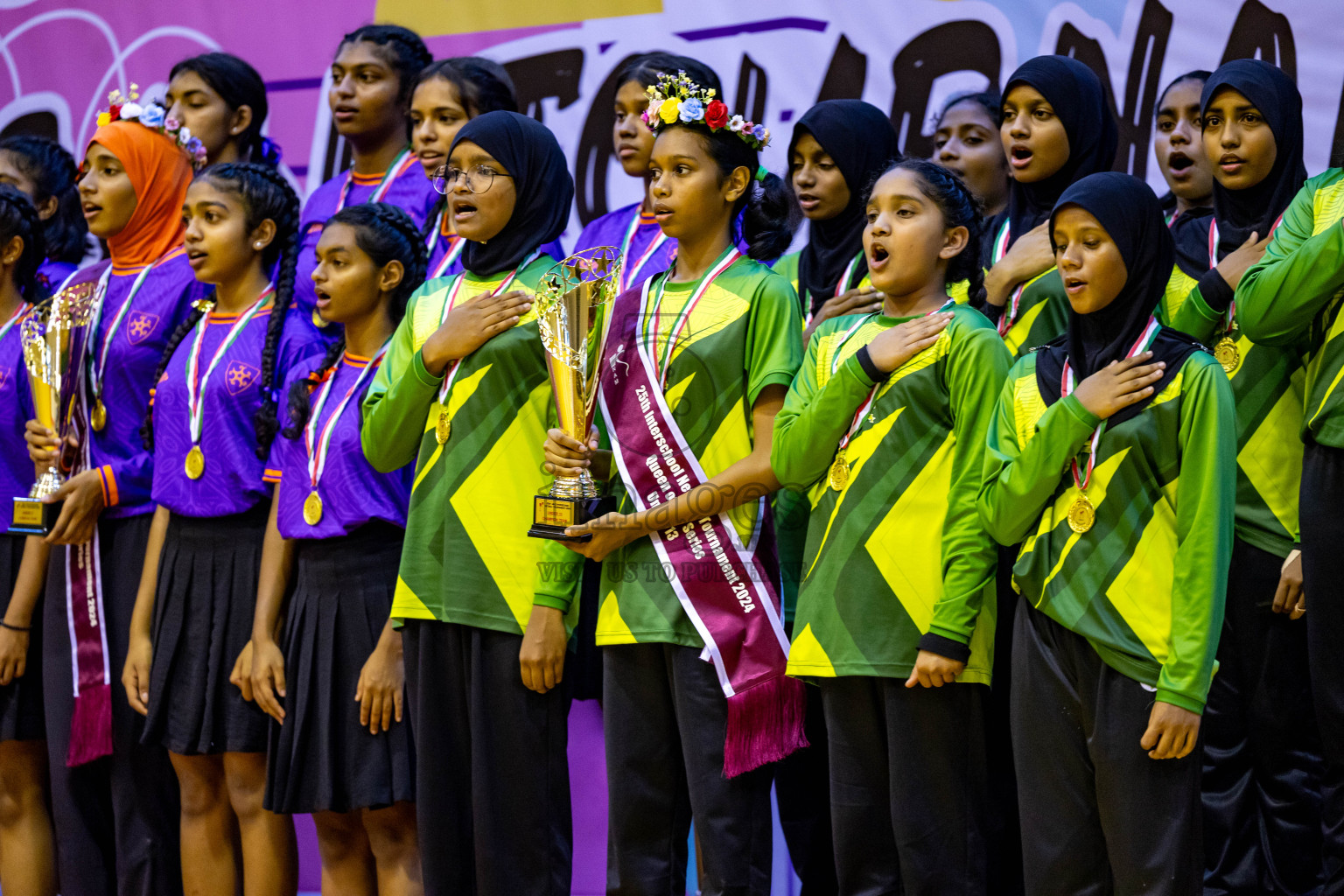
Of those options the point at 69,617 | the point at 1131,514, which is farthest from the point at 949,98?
the point at 69,617

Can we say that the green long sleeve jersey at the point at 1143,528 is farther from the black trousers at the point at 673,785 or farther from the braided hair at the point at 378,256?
the braided hair at the point at 378,256

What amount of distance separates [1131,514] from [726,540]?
0.88 meters

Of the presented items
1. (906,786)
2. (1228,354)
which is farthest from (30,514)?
(1228,354)

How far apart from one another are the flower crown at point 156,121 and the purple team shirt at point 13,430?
714mm

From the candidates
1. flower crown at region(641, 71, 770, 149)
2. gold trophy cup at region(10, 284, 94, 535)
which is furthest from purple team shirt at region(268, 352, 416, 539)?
flower crown at region(641, 71, 770, 149)

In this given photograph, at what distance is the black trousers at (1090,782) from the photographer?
2627 mm

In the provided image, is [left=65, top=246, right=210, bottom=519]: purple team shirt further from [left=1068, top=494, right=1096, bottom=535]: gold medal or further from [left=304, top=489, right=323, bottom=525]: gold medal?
[left=1068, top=494, right=1096, bottom=535]: gold medal

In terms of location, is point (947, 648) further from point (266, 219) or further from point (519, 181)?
point (266, 219)

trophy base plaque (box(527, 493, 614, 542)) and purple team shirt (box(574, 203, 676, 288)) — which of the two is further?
purple team shirt (box(574, 203, 676, 288))

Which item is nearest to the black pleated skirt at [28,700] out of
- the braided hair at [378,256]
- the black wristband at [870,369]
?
the braided hair at [378,256]

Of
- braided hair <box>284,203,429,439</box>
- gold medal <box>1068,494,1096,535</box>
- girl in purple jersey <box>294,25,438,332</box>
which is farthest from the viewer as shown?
girl in purple jersey <box>294,25,438,332</box>

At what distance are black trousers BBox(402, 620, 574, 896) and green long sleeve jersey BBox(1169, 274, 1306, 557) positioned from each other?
160cm

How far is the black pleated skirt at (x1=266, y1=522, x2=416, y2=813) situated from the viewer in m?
3.55

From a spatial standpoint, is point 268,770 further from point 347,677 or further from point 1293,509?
point 1293,509
